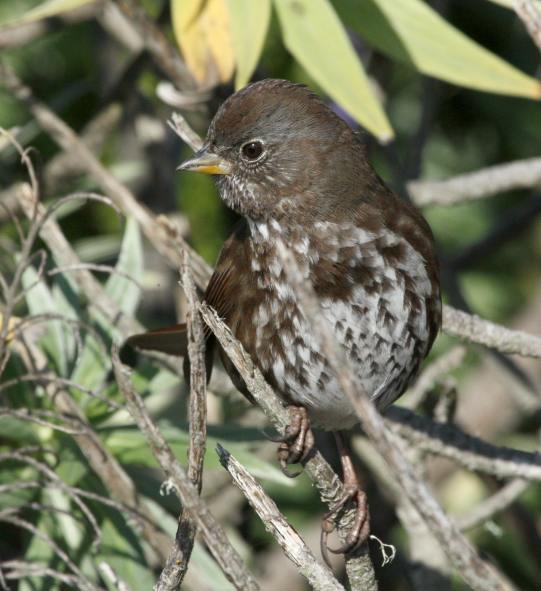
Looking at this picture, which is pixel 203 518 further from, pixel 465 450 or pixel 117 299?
pixel 117 299

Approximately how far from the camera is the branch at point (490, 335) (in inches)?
153

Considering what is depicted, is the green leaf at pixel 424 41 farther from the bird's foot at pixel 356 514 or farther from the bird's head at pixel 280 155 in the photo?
the bird's foot at pixel 356 514

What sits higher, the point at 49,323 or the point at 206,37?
the point at 206,37

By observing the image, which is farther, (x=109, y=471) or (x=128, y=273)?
(x=128, y=273)

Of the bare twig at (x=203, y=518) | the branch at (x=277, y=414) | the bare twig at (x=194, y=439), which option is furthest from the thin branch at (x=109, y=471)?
the bare twig at (x=203, y=518)

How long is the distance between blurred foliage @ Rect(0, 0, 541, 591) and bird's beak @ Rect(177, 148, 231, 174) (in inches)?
10.3

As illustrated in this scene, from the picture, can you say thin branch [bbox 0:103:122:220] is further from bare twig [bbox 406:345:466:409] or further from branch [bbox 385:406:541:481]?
branch [bbox 385:406:541:481]

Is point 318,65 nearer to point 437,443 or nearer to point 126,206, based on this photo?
point 126,206

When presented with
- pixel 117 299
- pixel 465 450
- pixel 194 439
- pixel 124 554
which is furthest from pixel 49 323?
pixel 194 439

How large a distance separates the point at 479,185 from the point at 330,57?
102 cm

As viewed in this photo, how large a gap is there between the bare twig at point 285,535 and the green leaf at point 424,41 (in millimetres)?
1796

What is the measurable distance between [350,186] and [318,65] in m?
0.47

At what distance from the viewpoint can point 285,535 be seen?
2.88 m

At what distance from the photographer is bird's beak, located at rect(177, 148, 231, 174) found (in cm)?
382
